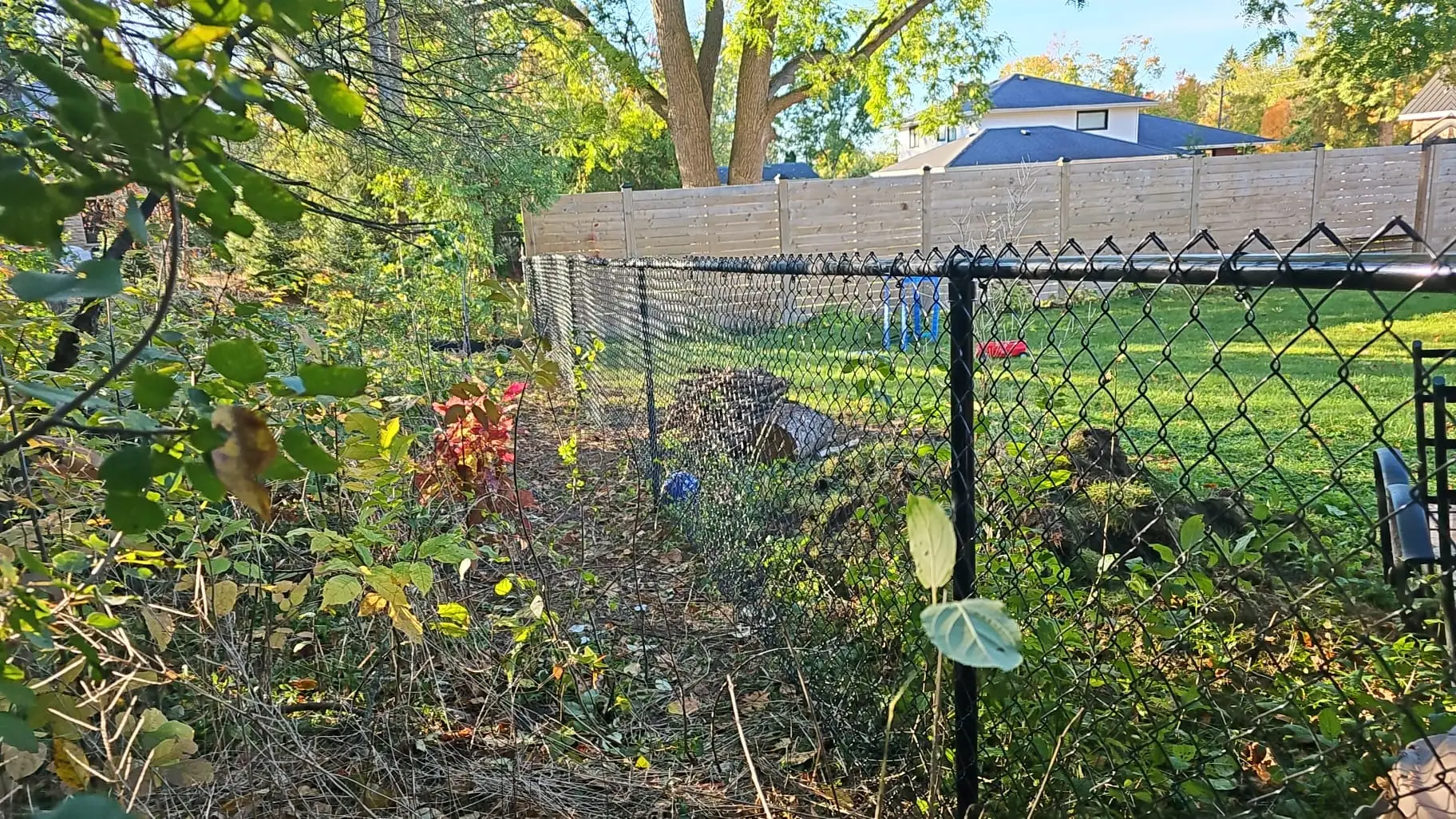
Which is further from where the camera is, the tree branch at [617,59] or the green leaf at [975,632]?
the tree branch at [617,59]

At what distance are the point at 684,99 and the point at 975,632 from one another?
1627cm

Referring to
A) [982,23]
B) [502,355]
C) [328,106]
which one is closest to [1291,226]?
[982,23]

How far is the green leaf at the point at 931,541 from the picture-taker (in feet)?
2.97

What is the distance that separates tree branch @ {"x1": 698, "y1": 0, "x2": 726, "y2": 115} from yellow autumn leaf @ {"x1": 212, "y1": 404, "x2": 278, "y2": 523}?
17.0 m

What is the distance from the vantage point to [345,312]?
627cm

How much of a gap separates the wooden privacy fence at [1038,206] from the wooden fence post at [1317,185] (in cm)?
2

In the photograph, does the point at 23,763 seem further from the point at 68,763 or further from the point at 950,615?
the point at 950,615

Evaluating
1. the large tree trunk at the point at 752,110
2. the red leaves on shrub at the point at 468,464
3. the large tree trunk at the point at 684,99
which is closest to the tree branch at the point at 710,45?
the large tree trunk at the point at 752,110

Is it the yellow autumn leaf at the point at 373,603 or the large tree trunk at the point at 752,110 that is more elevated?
the large tree trunk at the point at 752,110

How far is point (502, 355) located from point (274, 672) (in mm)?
1218

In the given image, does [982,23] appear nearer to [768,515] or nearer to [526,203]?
[526,203]

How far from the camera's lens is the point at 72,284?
763 millimetres

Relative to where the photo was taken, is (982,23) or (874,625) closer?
(874,625)

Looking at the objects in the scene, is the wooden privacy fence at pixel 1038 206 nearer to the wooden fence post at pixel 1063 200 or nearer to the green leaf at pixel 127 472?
the wooden fence post at pixel 1063 200
